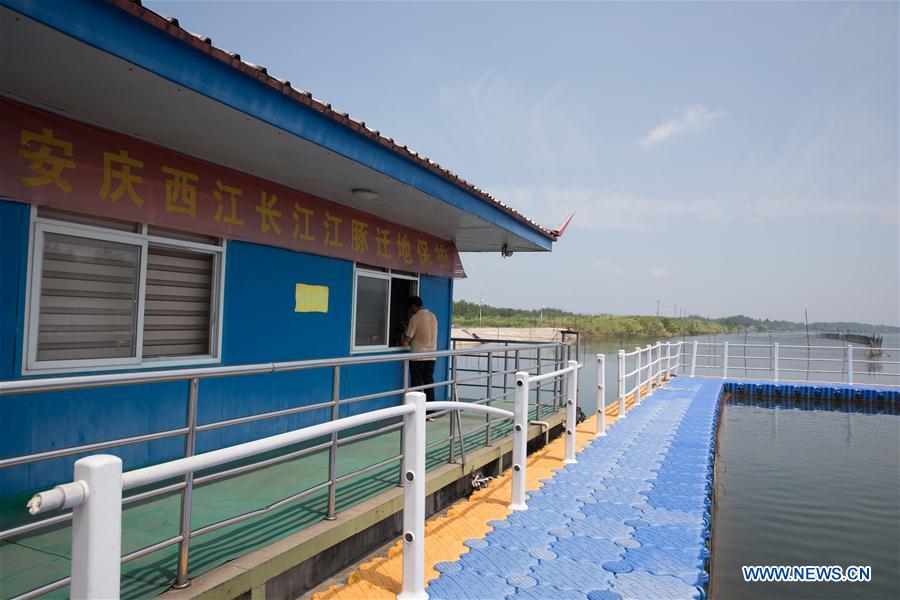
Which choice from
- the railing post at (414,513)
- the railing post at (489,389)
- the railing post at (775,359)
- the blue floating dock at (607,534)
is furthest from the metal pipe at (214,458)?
the railing post at (775,359)

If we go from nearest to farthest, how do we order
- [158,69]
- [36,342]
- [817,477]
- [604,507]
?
[158,69]
[36,342]
[604,507]
[817,477]

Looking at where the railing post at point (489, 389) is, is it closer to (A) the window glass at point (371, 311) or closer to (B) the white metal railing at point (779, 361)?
(A) the window glass at point (371, 311)

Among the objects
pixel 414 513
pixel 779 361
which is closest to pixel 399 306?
pixel 414 513

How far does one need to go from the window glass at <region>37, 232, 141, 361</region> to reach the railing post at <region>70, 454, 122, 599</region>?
9.32 ft

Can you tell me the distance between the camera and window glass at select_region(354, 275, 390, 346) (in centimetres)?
704

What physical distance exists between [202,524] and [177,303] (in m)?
1.98

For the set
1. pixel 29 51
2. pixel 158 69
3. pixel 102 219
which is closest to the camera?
pixel 29 51

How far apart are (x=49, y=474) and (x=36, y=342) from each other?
2.82 feet

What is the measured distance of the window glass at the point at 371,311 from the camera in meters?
7.04

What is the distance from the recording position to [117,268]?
13.7ft

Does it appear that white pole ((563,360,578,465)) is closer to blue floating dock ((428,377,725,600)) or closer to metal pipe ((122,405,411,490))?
blue floating dock ((428,377,725,600))

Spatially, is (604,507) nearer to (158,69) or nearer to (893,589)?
(893,589)

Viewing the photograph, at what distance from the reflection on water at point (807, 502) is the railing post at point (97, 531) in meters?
5.37

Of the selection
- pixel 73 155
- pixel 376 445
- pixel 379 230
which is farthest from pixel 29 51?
pixel 379 230
